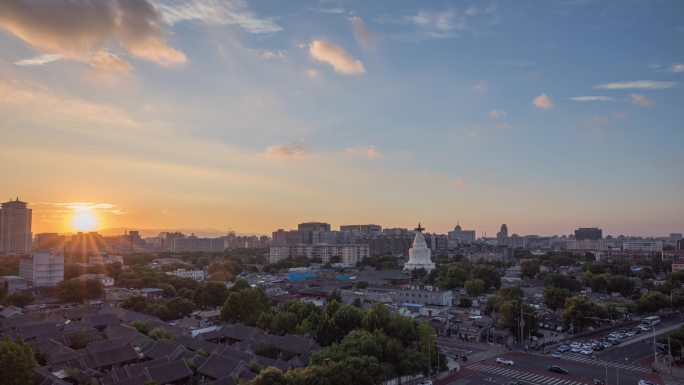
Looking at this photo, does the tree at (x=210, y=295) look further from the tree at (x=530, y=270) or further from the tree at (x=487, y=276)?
the tree at (x=530, y=270)

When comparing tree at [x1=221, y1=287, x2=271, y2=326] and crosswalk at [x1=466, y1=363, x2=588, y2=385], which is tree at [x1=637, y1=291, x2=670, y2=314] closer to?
crosswalk at [x1=466, y1=363, x2=588, y2=385]

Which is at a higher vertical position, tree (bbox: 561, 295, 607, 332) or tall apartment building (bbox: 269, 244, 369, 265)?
tall apartment building (bbox: 269, 244, 369, 265)

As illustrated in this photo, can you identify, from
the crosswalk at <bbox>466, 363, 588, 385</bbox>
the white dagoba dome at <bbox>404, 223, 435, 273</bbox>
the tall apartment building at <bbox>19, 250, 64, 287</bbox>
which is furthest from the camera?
the white dagoba dome at <bbox>404, 223, 435, 273</bbox>

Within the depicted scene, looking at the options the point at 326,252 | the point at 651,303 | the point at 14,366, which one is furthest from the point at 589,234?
the point at 14,366

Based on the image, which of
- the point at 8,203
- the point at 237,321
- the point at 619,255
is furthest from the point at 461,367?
the point at 8,203

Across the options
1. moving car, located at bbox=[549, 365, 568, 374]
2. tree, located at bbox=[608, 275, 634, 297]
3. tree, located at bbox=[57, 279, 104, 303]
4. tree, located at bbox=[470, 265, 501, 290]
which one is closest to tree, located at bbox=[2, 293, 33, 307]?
tree, located at bbox=[57, 279, 104, 303]

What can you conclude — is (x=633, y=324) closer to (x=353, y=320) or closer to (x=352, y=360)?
(x=353, y=320)

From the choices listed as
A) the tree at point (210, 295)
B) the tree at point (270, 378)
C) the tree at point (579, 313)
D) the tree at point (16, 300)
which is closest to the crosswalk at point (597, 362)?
the tree at point (579, 313)
